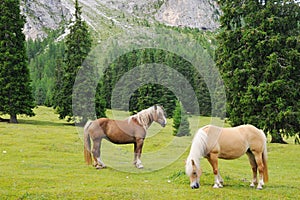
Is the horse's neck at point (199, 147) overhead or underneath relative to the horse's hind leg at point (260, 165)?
overhead

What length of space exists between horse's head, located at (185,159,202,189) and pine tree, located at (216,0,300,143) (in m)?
16.2

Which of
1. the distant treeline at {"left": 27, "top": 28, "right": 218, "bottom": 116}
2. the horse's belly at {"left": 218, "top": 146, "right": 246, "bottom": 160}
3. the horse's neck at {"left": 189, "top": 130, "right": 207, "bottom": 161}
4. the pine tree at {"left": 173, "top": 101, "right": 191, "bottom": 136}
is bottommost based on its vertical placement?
the pine tree at {"left": 173, "top": 101, "right": 191, "bottom": 136}

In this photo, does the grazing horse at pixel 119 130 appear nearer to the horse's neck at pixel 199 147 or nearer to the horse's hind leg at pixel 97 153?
the horse's hind leg at pixel 97 153

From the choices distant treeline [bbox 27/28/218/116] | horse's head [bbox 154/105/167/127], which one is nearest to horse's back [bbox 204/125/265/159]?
horse's head [bbox 154/105/167/127]

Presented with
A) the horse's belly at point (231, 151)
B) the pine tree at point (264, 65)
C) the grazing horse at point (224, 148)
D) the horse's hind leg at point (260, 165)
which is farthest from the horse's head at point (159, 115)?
the pine tree at point (264, 65)

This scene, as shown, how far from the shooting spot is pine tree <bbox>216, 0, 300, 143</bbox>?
1027 inches

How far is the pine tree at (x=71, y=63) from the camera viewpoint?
4069 centimetres

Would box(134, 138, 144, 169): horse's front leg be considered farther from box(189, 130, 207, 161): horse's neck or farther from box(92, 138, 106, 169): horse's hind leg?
box(189, 130, 207, 161): horse's neck

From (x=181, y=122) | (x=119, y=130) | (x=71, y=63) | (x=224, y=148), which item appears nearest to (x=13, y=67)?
(x=71, y=63)

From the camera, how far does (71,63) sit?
41.1 m

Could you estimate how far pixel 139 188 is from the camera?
450 inches

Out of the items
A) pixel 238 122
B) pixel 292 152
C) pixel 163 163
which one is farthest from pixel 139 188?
pixel 238 122

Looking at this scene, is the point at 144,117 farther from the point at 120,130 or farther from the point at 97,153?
the point at 97,153

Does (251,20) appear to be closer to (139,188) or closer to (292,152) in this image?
(292,152)
